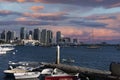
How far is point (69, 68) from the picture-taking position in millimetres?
70688

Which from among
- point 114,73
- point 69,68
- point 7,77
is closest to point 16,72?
point 7,77

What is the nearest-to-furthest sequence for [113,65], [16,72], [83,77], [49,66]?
1. [113,65]
2. [83,77]
3. [16,72]
4. [49,66]

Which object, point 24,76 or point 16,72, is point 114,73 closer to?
point 24,76

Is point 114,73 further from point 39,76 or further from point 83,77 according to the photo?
point 39,76

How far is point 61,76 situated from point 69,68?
51.9 ft

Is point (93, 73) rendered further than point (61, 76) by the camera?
Yes

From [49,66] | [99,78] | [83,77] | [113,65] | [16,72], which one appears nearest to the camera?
[113,65]

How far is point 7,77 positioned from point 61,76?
19537 mm

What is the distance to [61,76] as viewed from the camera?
5494cm

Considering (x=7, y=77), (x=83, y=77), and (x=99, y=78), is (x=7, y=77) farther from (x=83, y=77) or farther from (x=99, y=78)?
(x=99, y=78)

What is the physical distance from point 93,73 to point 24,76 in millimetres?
12443

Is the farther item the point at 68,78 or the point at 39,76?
the point at 39,76

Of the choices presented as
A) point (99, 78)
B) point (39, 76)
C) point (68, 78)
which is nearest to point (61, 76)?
point (68, 78)

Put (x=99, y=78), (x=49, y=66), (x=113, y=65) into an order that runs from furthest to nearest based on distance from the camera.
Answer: (x=49, y=66) < (x=99, y=78) < (x=113, y=65)
